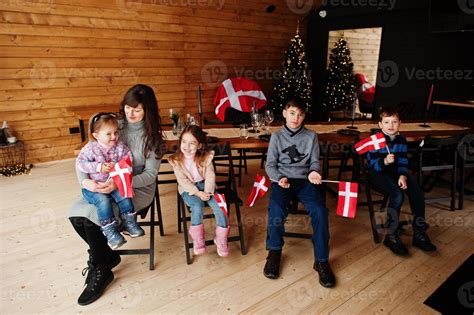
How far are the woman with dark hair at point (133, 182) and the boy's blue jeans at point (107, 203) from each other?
30mm

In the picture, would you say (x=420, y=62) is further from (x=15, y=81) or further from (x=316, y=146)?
(x=15, y=81)

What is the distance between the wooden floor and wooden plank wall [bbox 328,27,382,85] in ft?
20.3

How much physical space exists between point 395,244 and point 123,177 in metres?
1.95

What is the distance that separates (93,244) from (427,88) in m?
5.69

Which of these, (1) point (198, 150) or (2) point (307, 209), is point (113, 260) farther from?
(2) point (307, 209)

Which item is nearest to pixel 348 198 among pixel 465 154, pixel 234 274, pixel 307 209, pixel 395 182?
pixel 307 209

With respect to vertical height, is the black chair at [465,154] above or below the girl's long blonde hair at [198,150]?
below

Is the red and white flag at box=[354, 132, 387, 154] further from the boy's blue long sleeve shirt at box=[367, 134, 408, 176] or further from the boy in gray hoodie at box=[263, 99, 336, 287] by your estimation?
the boy in gray hoodie at box=[263, 99, 336, 287]

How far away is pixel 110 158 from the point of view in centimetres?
205

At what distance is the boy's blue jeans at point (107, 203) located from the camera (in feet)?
6.26

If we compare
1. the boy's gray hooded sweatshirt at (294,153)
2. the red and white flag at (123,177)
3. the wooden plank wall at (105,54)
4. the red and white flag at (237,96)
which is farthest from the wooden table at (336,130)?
the wooden plank wall at (105,54)

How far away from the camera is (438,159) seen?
3600 mm

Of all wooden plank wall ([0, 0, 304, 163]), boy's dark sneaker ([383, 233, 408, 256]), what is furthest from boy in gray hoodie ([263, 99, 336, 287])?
wooden plank wall ([0, 0, 304, 163])

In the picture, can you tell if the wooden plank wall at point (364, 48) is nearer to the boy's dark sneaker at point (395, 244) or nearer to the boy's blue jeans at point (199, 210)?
the boy's dark sneaker at point (395, 244)
